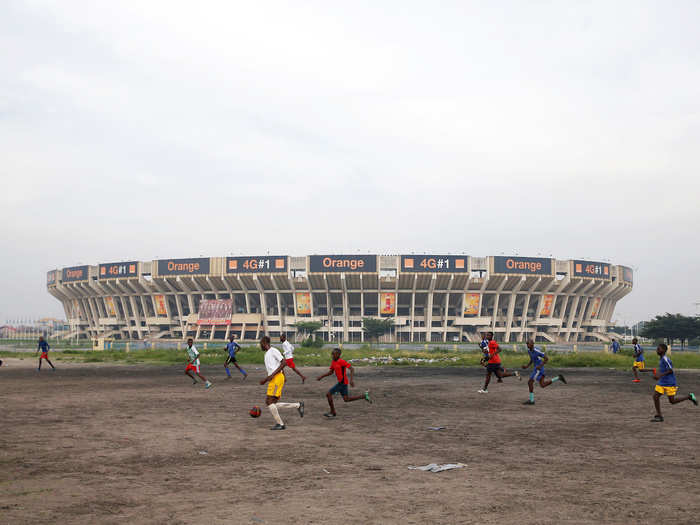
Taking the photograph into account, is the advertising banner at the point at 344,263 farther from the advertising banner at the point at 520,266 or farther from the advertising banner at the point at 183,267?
the advertising banner at the point at 520,266

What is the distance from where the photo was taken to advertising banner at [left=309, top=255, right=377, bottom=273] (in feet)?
298

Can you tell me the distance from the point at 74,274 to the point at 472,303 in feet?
252

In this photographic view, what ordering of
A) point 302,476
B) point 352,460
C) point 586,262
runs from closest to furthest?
point 302,476
point 352,460
point 586,262

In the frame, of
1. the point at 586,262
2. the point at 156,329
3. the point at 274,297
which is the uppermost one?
the point at 586,262

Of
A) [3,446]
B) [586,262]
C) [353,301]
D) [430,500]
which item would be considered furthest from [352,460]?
[586,262]

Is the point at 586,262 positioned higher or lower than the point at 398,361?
higher

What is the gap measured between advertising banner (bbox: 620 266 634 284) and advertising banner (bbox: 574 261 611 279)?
825cm

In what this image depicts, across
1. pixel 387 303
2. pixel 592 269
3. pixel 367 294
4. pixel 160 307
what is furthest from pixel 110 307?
pixel 592 269

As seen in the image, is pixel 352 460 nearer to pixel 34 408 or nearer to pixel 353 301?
pixel 34 408

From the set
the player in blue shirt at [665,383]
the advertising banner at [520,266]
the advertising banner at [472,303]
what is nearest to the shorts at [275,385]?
the player in blue shirt at [665,383]

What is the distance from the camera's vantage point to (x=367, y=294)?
327 ft

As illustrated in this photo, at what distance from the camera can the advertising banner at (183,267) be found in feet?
317

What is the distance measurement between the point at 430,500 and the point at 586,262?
10067 cm

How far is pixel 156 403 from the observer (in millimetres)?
15172
